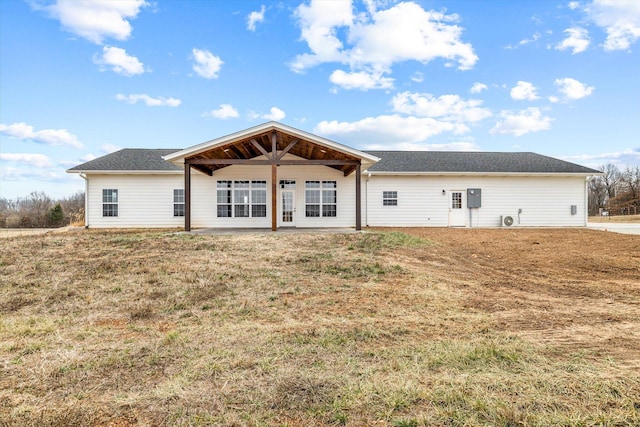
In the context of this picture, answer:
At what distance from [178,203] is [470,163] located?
15.2 meters

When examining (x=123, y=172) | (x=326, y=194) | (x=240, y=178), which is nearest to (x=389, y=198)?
(x=326, y=194)

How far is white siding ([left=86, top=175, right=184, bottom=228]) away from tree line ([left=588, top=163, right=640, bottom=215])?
4612 cm

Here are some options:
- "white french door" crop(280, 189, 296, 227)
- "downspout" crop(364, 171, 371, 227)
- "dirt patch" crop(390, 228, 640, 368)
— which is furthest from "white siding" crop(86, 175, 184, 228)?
"dirt patch" crop(390, 228, 640, 368)

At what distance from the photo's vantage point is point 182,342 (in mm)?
3797

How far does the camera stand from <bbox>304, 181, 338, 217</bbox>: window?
1602cm

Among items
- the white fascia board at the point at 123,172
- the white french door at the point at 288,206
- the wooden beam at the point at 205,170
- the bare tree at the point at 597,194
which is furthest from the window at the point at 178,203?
the bare tree at the point at 597,194

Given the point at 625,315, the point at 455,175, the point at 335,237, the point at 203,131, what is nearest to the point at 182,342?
the point at 625,315

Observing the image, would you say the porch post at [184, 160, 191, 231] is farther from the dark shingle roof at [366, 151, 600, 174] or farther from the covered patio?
the dark shingle roof at [366, 151, 600, 174]

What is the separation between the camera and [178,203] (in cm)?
1612

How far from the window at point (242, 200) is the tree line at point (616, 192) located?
42.0m

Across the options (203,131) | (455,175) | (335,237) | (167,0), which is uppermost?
(167,0)

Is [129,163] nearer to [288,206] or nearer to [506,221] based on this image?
[288,206]

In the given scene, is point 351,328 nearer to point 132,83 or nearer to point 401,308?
point 401,308

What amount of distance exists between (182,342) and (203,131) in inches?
823
